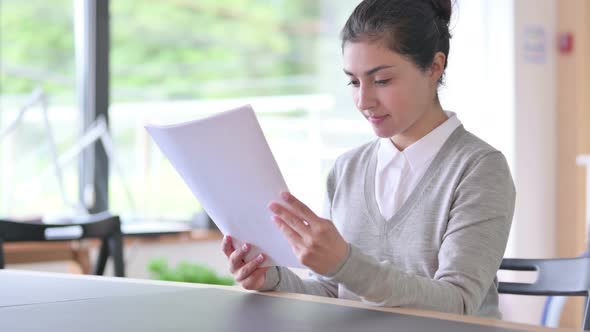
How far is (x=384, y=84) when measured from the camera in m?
1.48

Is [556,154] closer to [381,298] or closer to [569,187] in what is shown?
[569,187]

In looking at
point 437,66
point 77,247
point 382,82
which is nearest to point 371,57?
point 382,82

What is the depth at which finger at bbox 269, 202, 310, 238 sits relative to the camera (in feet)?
3.78

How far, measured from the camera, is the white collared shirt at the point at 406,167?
1.56 m

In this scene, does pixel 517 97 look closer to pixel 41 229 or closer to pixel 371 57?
pixel 41 229

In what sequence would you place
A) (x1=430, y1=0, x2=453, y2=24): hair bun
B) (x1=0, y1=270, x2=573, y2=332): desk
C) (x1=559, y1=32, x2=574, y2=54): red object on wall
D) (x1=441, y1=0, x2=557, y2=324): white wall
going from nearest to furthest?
(x1=0, y1=270, x2=573, y2=332): desk
(x1=430, y1=0, x2=453, y2=24): hair bun
(x1=441, y1=0, x2=557, y2=324): white wall
(x1=559, y1=32, x2=574, y2=54): red object on wall

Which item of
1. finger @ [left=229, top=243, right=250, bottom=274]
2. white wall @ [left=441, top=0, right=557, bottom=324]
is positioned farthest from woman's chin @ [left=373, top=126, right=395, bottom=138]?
white wall @ [left=441, top=0, right=557, bottom=324]

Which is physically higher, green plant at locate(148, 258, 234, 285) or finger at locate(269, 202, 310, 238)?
finger at locate(269, 202, 310, 238)

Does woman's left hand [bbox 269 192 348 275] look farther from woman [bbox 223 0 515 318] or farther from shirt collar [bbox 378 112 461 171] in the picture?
shirt collar [bbox 378 112 461 171]

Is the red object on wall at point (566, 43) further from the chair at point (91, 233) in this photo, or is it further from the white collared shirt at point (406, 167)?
the white collared shirt at point (406, 167)

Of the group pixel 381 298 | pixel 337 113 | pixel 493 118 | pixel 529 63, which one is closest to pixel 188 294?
pixel 381 298

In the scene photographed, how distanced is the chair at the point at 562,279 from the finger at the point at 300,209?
0.51 metres

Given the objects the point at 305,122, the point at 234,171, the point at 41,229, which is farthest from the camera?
the point at 305,122

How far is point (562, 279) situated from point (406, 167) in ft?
1.10
